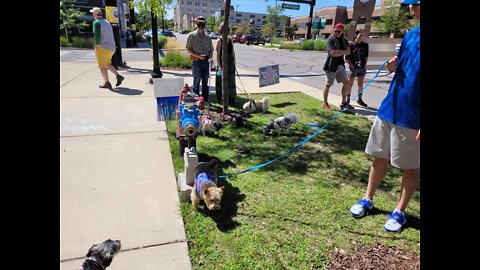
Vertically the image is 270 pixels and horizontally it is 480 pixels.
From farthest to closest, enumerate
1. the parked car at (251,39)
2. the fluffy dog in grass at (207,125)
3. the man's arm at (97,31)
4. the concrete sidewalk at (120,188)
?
1. the parked car at (251,39)
2. the man's arm at (97,31)
3. the fluffy dog in grass at (207,125)
4. the concrete sidewalk at (120,188)

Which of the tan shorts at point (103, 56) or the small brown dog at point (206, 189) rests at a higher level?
the tan shorts at point (103, 56)

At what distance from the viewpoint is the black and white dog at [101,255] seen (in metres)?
1.91

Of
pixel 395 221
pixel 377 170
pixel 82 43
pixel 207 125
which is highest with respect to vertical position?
pixel 82 43

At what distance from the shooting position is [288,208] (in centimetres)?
310

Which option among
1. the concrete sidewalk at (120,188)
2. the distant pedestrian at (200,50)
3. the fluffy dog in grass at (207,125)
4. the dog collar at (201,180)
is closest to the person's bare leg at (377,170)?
the dog collar at (201,180)

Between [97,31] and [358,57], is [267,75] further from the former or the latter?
[97,31]

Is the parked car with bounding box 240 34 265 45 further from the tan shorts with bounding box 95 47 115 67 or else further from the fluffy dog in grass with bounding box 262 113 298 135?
the fluffy dog in grass with bounding box 262 113 298 135

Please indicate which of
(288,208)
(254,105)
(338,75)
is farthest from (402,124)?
(338,75)

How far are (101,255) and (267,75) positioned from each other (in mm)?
6413

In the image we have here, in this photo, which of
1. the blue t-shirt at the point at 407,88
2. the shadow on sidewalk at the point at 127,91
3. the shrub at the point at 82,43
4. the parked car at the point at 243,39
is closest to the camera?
the blue t-shirt at the point at 407,88

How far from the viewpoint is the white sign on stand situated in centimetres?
772

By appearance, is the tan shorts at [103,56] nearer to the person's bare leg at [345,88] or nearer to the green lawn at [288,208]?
the green lawn at [288,208]
